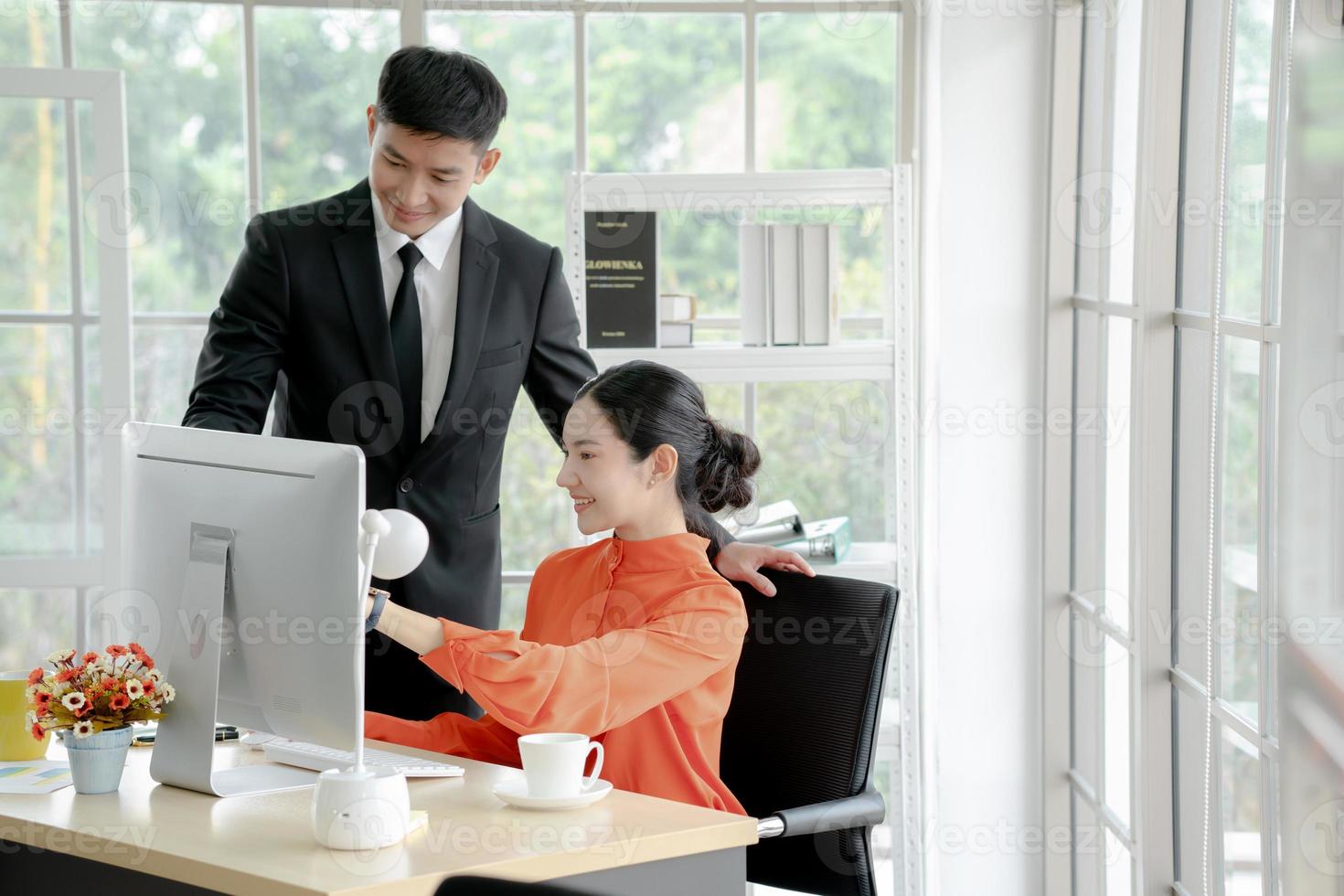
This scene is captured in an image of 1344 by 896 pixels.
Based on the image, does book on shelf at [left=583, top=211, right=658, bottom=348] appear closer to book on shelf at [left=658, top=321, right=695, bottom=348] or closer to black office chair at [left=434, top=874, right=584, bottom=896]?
book on shelf at [left=658, top=321, right=695, bottom=348]

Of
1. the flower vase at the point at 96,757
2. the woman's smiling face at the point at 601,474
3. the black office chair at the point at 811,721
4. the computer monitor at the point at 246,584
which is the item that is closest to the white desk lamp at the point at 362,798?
the computer monitor at the point at 246,584

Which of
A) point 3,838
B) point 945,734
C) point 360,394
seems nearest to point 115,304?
point 360,394

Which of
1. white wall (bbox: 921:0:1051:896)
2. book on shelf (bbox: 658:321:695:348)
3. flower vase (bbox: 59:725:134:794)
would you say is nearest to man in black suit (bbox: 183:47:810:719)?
book on shelf (bbox: 658:321:695:348)

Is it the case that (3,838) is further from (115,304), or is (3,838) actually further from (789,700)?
(115,304)

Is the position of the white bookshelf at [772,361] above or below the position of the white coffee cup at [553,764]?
above

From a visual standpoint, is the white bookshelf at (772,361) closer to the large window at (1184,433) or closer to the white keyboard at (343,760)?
the large window at (1184,433)

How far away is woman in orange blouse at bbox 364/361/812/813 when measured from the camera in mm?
1632

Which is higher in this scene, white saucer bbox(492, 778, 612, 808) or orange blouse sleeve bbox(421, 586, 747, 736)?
orange blouse sleeve bbox(421, 586, 747, 736)

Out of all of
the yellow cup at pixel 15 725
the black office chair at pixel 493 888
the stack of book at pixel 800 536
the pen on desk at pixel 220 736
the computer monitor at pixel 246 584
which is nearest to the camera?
the black office chair at pixel 493 888

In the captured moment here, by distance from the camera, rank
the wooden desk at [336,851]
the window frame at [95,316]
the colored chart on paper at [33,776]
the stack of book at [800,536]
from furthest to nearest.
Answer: the window frame at [95,316] → the stack of book at [800,536] → the colored chart on paper at [33,776] → the wooden desk at [336,851]

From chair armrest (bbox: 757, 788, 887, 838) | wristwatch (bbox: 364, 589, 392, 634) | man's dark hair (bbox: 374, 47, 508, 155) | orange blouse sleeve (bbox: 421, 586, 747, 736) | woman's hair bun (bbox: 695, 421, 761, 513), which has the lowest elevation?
chair armrest (bbox: 757, 788, 887, 838)

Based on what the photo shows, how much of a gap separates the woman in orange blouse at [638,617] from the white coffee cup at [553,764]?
0.11 meters

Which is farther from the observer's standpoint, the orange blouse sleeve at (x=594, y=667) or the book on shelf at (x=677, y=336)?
the book on shelf at (x=677, y=336)

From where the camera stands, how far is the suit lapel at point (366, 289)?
2.17 m
